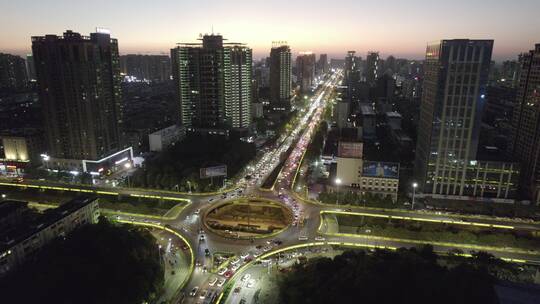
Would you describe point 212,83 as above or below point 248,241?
above

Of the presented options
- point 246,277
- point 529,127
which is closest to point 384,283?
point 246,277

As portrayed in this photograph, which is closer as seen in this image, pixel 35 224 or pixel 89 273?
pixel 89 273

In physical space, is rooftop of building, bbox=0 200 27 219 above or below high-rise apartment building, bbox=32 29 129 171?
below

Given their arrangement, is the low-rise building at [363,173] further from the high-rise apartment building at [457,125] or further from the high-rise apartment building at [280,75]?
the high-rise apartment building at [280,75]

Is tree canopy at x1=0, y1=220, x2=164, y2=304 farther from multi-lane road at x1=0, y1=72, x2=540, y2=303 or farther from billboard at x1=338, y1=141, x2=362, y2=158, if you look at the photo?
billboard at x1=338, y1=141, x2=362, y2=158

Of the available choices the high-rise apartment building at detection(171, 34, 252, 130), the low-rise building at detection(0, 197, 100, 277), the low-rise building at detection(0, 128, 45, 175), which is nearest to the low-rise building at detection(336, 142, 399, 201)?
the low-rise building at detection(0, 197, 100, 277)

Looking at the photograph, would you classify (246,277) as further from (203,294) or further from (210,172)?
(210,172)

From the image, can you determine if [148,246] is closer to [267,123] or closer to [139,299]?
[139,299]
